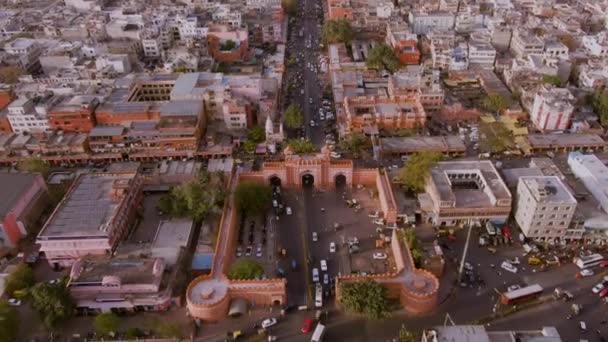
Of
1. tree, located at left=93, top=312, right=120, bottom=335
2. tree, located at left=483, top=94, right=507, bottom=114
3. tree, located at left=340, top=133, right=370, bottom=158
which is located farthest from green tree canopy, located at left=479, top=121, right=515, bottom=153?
tree, located at left=93, top=312, right=120, bottom=335

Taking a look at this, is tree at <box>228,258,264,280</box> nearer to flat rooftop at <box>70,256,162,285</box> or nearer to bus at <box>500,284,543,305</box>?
flat rooftop at <box>70,256,162,285</box>

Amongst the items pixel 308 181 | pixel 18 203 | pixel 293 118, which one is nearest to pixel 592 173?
pixel 308 181

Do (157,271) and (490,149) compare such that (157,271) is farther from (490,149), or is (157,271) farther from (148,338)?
(490,149)

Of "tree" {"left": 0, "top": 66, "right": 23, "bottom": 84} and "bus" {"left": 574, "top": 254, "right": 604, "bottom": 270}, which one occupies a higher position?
"tree" {"left": 0, "top": 66, "right": 23, "bottom": 84}

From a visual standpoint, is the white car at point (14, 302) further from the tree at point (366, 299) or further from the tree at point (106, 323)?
the tree at point (366, 299)

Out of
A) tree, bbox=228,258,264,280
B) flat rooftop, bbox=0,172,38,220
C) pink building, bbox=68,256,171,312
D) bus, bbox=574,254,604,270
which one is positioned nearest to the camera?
pink building, bbox=68,256,171,312

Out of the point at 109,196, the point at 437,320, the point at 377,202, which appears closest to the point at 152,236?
the point at 109,196

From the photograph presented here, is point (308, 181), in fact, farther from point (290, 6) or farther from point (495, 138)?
point (290, 6)

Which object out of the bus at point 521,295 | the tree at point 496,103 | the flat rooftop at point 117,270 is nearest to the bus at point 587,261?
the bus at point 521,295
